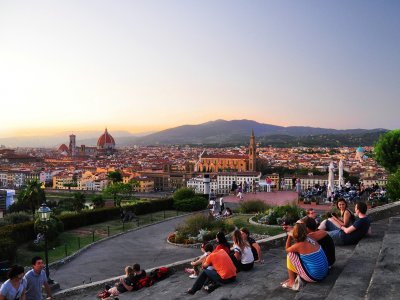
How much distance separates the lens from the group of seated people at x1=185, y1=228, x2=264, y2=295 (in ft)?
18.5

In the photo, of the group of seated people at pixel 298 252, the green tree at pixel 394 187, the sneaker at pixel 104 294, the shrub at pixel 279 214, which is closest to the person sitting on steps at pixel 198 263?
the group of seated people at pixel 298 252

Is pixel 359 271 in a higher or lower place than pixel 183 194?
higher

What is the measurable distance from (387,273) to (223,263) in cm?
198

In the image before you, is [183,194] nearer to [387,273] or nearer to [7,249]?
[7,249]

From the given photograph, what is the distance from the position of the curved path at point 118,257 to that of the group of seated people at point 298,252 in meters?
4.62

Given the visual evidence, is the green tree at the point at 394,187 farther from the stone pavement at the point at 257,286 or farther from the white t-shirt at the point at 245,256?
the white t-shirt at the point at 245,256

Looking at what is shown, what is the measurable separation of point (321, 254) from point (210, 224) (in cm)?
983

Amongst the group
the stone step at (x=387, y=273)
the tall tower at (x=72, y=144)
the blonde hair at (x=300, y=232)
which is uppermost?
the blonde hair at (x=300, y=232)

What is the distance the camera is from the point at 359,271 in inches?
190

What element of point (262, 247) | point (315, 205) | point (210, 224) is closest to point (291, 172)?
point (315, 205)

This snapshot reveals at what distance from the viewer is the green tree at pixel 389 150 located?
23.8 meters

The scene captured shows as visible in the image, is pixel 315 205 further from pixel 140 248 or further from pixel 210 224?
pixel 140 248

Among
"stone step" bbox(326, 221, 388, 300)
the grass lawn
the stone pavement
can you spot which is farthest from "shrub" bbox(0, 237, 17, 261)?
"stone step" bbox(326, 221, 388, 300)

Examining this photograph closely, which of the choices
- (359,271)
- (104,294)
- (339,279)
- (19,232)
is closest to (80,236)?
(19,232)
